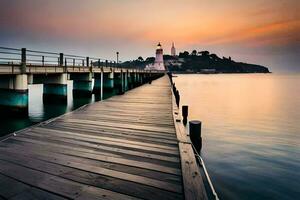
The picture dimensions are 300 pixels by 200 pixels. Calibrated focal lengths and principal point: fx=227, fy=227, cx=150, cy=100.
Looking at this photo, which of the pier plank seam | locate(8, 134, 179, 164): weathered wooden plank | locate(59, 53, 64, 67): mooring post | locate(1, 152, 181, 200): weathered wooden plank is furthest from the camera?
locate(59, 53, 64, 67): mooring post

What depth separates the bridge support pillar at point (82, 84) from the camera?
29.0m

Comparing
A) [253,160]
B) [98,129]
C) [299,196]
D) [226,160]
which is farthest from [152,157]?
[253,160]

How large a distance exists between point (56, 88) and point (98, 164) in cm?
2107

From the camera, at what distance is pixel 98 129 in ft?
23.7

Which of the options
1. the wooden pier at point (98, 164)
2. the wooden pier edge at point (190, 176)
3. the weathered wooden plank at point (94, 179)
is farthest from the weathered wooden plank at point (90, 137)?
the weathered wooden plank at point (94, 179)

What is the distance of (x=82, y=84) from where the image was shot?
29.6m

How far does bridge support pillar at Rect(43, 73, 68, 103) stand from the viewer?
2278 cm

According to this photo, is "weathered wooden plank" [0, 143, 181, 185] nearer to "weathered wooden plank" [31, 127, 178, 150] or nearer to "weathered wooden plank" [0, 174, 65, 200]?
"weathered wooden plank" [0, 174, 65, 200]

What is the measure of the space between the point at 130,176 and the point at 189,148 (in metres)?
1.92

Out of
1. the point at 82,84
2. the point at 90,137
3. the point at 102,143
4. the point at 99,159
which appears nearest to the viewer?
the point at 99,159

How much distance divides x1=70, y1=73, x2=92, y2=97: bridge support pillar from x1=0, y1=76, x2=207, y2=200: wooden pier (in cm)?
2232

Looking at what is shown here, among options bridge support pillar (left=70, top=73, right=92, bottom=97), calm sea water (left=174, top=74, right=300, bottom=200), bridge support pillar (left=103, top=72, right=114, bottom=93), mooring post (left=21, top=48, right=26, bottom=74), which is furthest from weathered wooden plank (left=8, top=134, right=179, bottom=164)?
bridge support pillar (left=103, top=72, right=114, bottom=93)

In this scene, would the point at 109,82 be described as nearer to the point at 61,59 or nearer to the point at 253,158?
the point at 61,59

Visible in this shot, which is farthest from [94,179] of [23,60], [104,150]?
[23,60]
